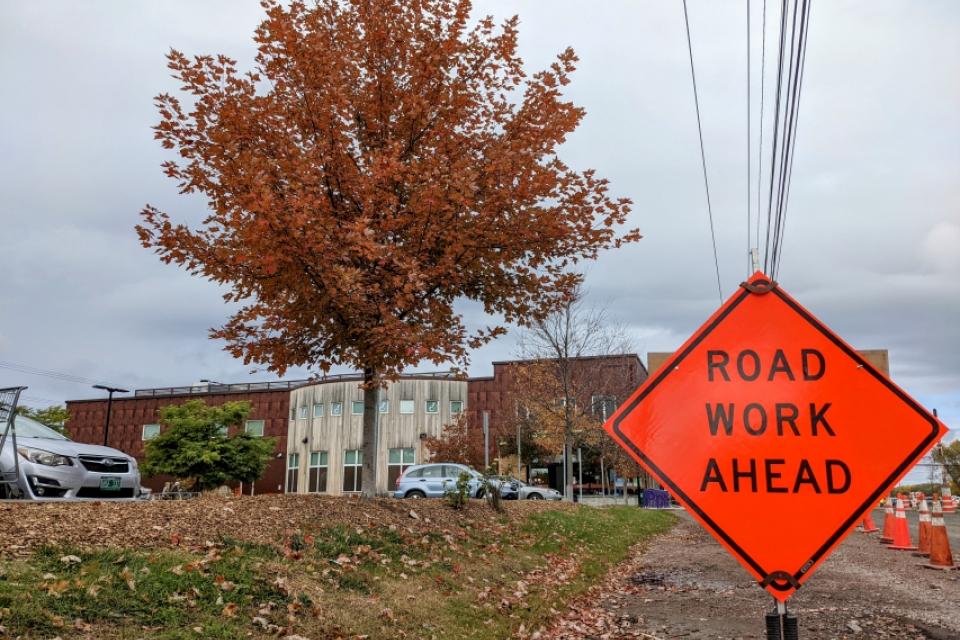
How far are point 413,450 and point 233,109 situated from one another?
4200cm

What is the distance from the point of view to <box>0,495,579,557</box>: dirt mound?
569cm

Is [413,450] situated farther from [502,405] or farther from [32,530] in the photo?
[32,530]

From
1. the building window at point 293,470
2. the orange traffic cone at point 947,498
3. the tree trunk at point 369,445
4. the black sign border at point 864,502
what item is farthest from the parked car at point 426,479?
the building window at point 293,470

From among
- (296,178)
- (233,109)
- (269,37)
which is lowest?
(296,178)

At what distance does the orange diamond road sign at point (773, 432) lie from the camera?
3494 millimetres

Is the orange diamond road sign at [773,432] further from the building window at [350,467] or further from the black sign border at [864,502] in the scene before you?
the building window at [350,467]

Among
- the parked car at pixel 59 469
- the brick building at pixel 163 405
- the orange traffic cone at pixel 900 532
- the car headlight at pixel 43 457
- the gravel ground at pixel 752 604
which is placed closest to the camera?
the gravel ground at pixel 752 604

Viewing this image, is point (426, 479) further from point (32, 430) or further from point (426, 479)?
Answer: point (32, 430)

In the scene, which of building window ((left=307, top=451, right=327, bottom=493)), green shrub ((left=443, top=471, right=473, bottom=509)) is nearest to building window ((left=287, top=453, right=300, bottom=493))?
building window ((left=307, top=451, right=327, bottom=493))

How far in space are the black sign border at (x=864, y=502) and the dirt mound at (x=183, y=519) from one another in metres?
4.20

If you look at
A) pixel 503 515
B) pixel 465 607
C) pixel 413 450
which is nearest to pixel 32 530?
pixel 465 607

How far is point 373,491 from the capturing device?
1020 centimetres

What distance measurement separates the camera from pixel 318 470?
51281 mm

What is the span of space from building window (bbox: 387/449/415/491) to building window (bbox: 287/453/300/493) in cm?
789
